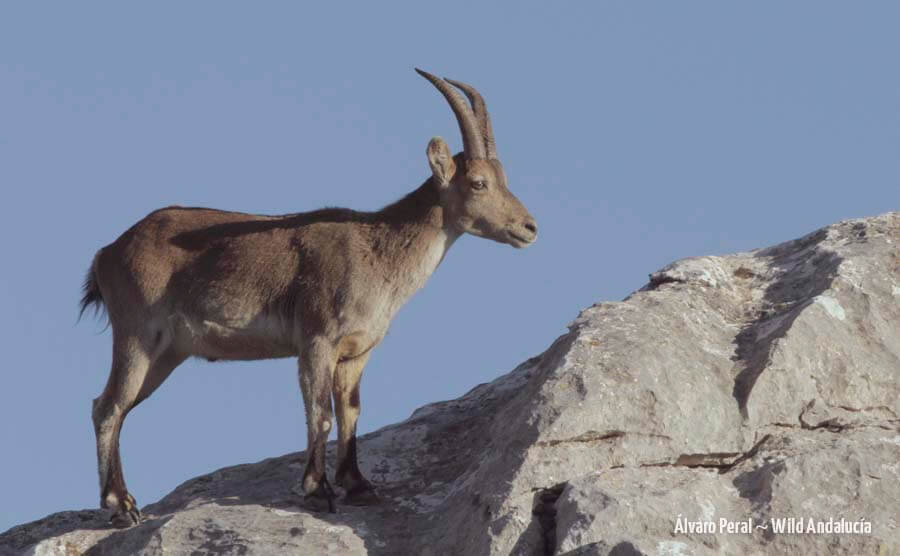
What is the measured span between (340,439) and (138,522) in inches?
72.8

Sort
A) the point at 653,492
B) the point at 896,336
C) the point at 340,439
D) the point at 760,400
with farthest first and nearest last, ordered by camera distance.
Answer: the point at 340,439 → the point at 896,336 → the point at 760,400 → the point at 653,492

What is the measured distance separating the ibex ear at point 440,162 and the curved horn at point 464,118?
8.3 inches

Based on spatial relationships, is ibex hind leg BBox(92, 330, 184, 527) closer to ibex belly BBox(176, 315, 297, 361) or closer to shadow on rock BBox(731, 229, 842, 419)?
ibex belly BBox(176, 315, 297, 361)

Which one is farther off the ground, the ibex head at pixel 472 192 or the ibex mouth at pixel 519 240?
the ibex head at pixel 472 192

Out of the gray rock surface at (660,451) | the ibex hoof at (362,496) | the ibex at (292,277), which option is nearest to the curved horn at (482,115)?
the ibex at (292,277)

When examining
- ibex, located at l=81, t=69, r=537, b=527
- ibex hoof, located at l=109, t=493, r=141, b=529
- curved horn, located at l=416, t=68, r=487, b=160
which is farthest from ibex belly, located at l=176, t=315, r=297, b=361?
curved horn, located at l=416, t=68, r=487, b=160

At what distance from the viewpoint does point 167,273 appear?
13484mm

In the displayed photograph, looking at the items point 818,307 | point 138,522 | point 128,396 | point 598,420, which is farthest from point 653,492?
point 128,396

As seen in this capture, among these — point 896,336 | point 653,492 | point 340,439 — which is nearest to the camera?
point 653,492

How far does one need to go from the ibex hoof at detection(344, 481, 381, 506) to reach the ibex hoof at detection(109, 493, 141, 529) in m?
1.83

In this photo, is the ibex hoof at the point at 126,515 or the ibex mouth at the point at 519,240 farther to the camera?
the ibex mouth at the point at 519,240

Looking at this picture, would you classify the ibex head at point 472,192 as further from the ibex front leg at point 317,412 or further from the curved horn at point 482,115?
the ibex front leg at point 317,412

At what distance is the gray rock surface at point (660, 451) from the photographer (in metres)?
9.98

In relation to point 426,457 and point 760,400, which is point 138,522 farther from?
point 760,400
